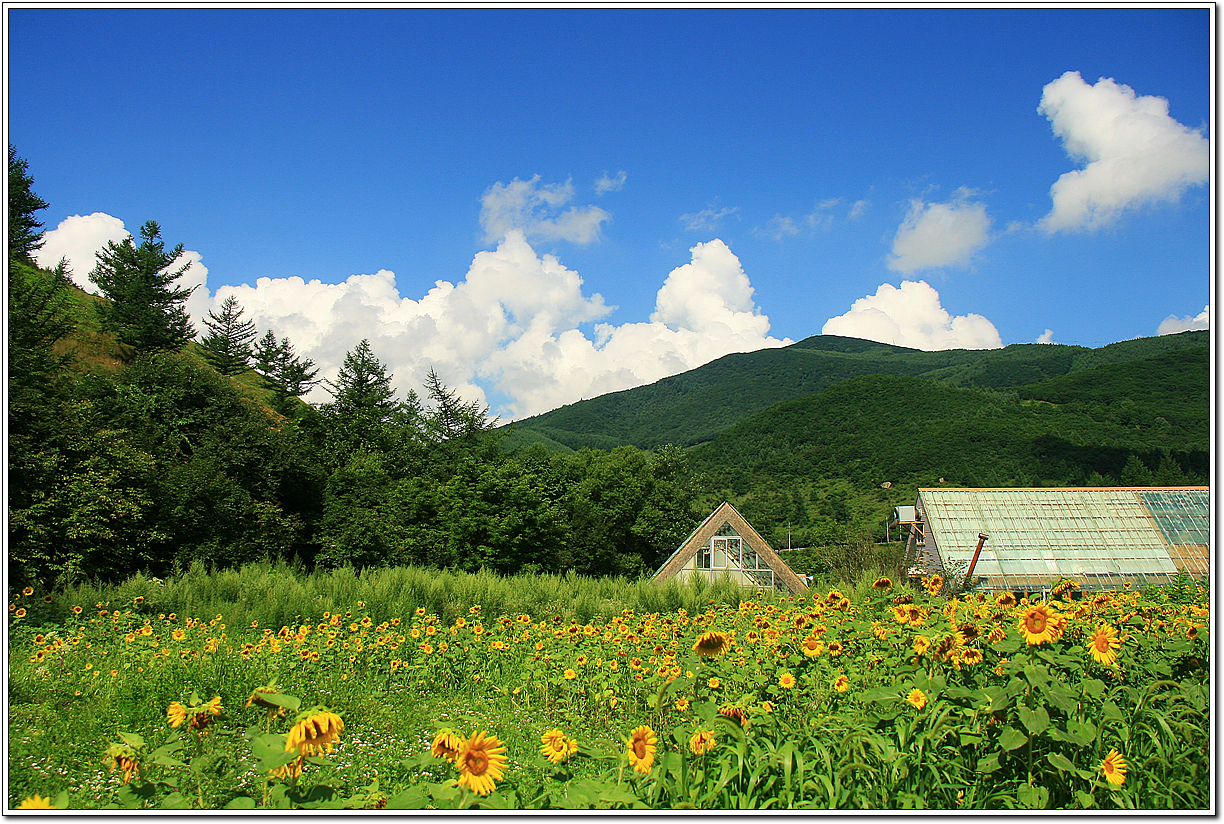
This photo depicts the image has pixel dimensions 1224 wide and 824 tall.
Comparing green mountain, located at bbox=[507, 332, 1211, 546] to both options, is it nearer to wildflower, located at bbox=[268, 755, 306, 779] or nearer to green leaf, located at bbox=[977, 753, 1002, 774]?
green leaf, located at bbox=[977, 753, 1002, 774]

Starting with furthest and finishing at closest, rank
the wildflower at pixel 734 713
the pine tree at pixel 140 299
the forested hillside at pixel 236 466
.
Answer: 1. the pine tree at pixel 140 299
2. the forested hillside at pixel 236 466
3. the wildflower at pixel 734 713

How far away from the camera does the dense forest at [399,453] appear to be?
1155cm

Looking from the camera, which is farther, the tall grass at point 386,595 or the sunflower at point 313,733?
the tall grass at point 386,595

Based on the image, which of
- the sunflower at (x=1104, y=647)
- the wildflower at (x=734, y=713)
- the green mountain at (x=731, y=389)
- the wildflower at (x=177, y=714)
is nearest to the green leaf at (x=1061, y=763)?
the sunflower at (x=1104, y=647)

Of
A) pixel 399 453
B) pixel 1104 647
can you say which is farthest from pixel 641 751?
pixel 399 453

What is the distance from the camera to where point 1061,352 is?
174 feet

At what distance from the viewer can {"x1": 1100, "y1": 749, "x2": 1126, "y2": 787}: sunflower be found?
5.70ft

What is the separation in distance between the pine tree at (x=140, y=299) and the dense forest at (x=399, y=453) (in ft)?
0.31

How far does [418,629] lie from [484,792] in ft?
12.9

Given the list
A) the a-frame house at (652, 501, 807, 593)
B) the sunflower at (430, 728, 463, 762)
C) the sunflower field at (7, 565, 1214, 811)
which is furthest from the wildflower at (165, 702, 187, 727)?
the a-frame house at (652, 501, 807, 593)

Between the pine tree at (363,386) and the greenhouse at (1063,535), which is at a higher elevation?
the pine tree at (363,386)

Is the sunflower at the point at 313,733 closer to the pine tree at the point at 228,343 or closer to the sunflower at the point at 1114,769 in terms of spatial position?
the sunflower at the point at 1114,769

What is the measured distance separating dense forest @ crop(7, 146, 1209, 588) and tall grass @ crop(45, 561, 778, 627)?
6.26ft

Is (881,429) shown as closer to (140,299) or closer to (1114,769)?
(140,299)
